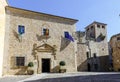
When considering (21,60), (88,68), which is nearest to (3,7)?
(21,60)

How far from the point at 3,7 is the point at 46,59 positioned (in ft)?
24.4

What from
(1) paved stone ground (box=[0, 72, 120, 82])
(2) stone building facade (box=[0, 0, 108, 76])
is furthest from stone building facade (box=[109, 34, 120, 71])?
(1) paved stone ground (box=[0, 72, 120, 82])

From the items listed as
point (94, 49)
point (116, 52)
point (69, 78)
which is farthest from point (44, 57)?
point (116, 52)

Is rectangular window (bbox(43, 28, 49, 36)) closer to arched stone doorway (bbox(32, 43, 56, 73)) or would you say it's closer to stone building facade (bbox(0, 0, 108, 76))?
stone building facade (bbox(0, 0, 108, 76))

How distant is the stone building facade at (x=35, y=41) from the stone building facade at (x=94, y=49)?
30.5 ft

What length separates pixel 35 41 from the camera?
19.4m

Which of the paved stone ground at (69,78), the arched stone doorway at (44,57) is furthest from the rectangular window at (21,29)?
Answer: the paved stone ground at (69,78)

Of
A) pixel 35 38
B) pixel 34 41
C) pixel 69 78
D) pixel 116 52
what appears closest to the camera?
pixel 69 78

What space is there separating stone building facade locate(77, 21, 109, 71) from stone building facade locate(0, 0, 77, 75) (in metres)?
9.29

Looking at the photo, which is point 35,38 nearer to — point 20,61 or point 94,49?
point 20,61

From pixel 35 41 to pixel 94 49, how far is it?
58.2ft

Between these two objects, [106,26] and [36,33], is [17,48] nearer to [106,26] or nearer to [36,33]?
[36,33]

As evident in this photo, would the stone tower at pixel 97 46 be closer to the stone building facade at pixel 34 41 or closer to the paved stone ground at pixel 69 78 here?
the stone building facade at pixel 34 41

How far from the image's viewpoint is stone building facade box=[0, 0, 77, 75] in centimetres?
1798
